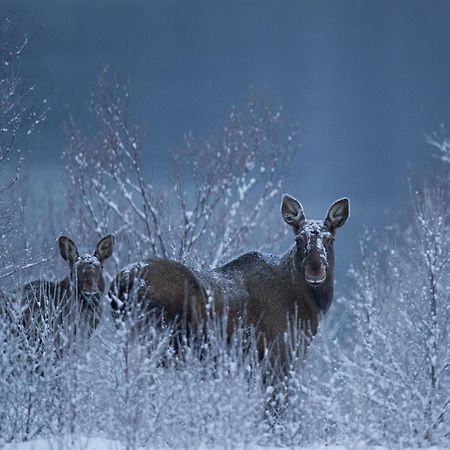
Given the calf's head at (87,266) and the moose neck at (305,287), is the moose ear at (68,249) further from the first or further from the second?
the moose neck at (305,287)

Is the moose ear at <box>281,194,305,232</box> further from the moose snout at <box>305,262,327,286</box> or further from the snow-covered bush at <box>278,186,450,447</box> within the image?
the snow-covered bush at <box>278,186,450,447</box>

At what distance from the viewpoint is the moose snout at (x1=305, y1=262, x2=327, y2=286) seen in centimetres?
1004

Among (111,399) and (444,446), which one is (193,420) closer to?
(111,399)

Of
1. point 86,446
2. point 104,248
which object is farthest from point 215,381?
point 104,248

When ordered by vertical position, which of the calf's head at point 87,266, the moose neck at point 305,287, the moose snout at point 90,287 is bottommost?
the moose neck at point 305,287

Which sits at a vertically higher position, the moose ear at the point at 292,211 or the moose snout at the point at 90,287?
the moose ear at the point at 292,211

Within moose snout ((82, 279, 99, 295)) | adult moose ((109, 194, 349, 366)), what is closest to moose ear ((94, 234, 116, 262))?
moose snout ((82, 279, 99, 295))

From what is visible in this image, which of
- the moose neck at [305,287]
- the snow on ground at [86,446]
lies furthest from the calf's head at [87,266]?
the snow on ground at [86,446]

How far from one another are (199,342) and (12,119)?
5163 millimetres

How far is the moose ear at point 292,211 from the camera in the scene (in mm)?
10883

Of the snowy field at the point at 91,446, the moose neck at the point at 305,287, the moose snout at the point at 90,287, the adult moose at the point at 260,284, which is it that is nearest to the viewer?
the snowy field at the point at 91,446

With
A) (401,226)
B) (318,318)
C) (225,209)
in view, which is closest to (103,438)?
(318,318)

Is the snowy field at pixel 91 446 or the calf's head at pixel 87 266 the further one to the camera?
the calf's head at pixel 87 266

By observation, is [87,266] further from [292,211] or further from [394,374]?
[394,374]
